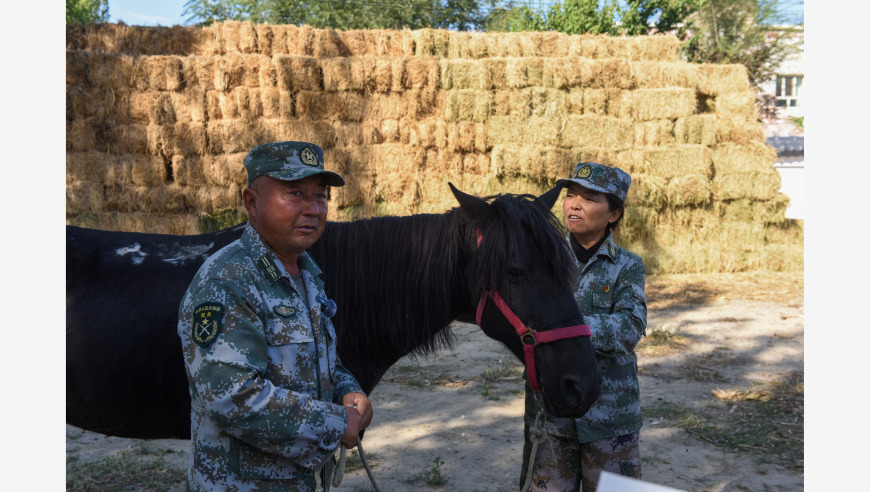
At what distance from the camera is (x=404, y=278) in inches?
106

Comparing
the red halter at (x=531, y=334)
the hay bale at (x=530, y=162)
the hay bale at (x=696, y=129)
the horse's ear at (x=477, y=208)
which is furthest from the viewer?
the hay bale at (x=696, y=129)

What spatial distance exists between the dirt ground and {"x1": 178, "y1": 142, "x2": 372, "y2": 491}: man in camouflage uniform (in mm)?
2328

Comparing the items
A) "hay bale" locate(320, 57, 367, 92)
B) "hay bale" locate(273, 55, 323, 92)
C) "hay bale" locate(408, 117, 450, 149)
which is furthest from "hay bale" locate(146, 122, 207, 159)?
"hay bale" locate(408, 117, 450, 149)

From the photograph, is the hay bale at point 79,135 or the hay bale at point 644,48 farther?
the hay bale at point 644,48

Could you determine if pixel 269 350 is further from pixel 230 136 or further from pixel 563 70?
pixel 563 70

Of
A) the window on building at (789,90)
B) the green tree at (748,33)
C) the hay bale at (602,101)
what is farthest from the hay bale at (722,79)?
the window on building at (789,90)

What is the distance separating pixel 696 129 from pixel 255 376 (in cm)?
1154

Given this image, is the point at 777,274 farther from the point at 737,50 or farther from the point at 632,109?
the point at 737,50

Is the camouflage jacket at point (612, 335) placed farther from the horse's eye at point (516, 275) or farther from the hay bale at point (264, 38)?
the hay bale at point (264, 38)

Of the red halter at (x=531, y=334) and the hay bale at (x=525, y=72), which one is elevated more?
the hay bale at (x=525, y=72)

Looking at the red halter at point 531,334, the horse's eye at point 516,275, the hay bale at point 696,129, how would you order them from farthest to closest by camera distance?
the hay bale at point 696,129
the horse's eye at point 516,275
the red halter at point 531,334

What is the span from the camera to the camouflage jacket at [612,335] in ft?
8.65

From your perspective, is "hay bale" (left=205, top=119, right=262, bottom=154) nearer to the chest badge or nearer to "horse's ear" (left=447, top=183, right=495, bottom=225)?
"horse's ear" (left=447, top=183, right=495, bottom=225)

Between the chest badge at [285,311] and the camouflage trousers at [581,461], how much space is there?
4.78 ft
